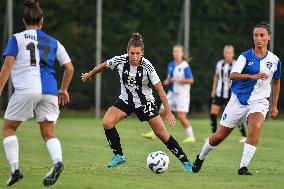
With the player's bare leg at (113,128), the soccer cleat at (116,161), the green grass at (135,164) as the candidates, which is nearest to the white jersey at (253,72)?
the green grass at (135,164)

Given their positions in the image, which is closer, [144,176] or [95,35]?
[144,176]

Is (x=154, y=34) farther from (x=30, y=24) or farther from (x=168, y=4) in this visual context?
(x=30, y=24)

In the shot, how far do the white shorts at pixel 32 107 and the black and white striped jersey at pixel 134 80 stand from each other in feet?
8.22

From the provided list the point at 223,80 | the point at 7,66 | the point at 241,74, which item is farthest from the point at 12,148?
the point at 223,80

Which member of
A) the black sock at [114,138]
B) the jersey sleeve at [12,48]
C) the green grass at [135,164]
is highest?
the jersey sleeve at [12,48]

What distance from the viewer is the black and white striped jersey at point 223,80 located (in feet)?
63.6

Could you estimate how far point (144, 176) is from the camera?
1113 cm

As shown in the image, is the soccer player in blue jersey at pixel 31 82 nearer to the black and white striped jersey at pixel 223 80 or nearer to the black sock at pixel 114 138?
the black sock at pixel 114 138

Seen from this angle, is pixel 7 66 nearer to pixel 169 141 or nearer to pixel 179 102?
pixel 169 141

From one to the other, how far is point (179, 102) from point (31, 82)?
1025 cm

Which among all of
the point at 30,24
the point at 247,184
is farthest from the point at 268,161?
the point at 30,24

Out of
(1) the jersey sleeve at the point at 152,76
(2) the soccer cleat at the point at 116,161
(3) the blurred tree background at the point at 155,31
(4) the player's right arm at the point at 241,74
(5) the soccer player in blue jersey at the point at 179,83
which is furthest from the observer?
(3) the blurred tree background at the point at 155,31

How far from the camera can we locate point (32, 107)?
9.57 metres

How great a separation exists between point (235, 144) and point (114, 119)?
6208 millimetres
